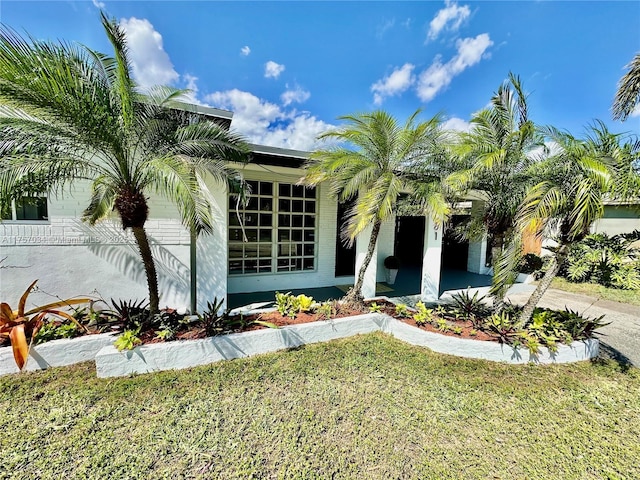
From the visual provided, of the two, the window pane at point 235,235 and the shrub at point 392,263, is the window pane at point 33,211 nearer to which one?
the window pane at point 235,235

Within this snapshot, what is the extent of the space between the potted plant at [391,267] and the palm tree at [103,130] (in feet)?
21.8

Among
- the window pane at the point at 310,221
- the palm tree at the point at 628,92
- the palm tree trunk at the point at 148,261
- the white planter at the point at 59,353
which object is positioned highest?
the palm tree at the point at 628,92

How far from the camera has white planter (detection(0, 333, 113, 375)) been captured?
12.8 feet

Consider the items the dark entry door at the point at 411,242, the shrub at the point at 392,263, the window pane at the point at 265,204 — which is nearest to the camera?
the window pane at the point at 265,204

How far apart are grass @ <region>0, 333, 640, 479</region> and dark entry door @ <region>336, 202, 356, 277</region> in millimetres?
5013

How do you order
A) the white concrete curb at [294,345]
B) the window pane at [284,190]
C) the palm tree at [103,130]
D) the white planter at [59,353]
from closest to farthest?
the palm tree at [103,130]
the white planter at [59,353]
the white concrete curb at [294,345]
the window pane at [284,190]

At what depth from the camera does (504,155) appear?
482cm

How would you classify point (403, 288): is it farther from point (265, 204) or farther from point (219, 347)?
point (219, 347)

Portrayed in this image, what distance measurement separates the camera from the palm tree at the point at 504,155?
16.4 feet

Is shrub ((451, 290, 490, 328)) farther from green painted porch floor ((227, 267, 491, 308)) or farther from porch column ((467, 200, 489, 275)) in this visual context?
porch column ((467, 200, 489, 275))

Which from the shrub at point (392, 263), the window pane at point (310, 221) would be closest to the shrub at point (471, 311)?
the shrub at point (392, 263)

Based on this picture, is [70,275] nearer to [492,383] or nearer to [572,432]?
[492,383]

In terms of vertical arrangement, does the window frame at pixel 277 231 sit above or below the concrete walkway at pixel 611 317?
above

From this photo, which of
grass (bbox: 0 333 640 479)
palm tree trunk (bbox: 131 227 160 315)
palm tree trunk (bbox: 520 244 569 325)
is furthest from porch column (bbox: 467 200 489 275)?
palm tree trunk (bbox: 131 227 160 315)
